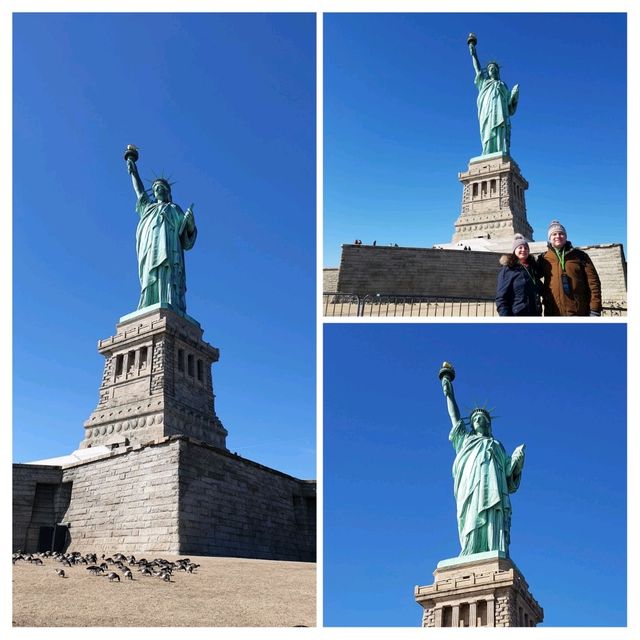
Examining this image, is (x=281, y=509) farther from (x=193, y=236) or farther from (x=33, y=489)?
(x=193, y=236)

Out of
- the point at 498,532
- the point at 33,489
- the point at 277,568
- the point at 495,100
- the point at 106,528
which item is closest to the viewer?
the point at 277,568

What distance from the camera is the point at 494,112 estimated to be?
45.2 meters

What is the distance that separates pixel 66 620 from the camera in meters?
10.1

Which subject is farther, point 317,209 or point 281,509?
point 281,509

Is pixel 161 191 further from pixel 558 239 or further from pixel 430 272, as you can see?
pixel 558 239

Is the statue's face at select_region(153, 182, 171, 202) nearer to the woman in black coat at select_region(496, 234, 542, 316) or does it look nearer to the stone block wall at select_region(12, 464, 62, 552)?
the stone block wall at select_region(12, 464, 62, 552)

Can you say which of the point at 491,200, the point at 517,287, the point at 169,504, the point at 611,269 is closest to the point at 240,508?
the point at 169,504

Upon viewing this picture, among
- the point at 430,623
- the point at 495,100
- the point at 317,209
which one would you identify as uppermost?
the point at 495,100

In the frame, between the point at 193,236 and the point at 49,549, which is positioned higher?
the point at 193,236

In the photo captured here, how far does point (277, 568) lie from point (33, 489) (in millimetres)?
9730

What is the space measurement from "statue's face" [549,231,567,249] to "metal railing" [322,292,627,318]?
12495 millimetres

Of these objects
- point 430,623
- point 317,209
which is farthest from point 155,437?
point 317,209

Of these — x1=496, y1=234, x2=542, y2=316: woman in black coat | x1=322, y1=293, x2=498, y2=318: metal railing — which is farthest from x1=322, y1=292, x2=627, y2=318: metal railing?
x1=496, y1=234, x2=542, y2=316: woman in black coat

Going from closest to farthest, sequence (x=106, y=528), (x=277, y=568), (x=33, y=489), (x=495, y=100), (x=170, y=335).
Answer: (x=277, y=568) → (x=106, y=528) → (x=33, y=489) → (x=170, y=335) → (x=495, y=100)
